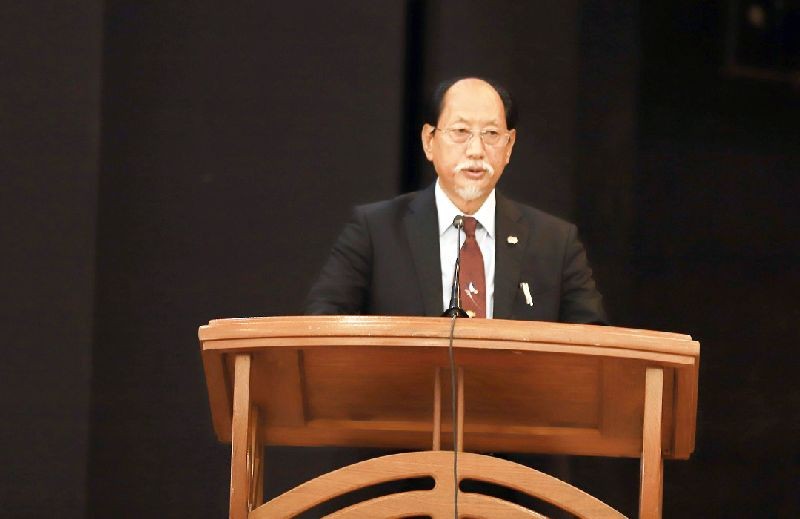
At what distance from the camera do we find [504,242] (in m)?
2.74

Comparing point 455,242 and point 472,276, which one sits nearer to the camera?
point 472,276

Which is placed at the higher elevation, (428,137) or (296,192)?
(428,137)

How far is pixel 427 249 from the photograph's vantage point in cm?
275

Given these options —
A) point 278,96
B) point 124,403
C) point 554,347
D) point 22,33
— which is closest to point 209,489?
point 124,403

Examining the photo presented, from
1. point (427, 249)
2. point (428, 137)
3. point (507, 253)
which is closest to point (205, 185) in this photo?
point (428, 137)

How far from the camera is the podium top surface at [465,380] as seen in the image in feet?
6.28

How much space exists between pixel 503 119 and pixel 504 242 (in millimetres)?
271

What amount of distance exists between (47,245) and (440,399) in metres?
1.58

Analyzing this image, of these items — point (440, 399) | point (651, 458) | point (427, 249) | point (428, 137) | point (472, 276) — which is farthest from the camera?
point (428, 137)

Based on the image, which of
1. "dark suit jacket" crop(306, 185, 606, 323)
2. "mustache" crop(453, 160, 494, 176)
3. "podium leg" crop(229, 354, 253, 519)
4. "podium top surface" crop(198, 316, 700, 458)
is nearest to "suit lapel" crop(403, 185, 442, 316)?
"dark suit jacket" crop(306, 185, 606, 323)

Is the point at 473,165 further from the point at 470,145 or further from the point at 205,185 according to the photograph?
the point at 205,185

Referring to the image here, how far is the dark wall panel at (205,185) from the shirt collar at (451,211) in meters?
0.67

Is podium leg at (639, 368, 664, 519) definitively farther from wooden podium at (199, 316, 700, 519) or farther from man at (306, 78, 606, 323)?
man at (306, 78, 606, 323)

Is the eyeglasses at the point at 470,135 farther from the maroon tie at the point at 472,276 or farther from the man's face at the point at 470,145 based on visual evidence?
the maroon tie at the point at 472,276
